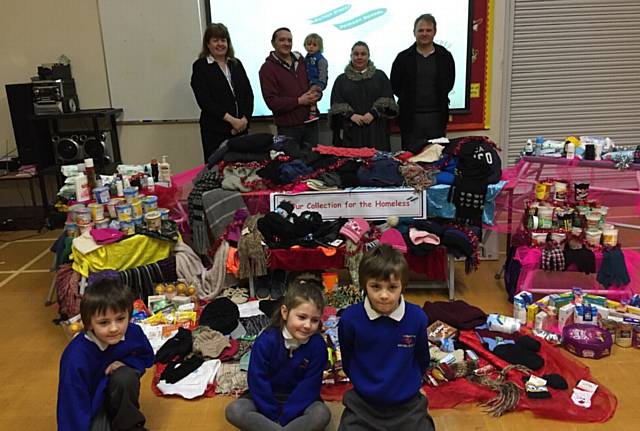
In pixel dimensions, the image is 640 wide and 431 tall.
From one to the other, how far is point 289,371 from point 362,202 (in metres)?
1.67

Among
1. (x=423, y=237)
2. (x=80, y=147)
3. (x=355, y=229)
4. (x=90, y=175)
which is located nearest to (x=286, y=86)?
(x=355, y=229)

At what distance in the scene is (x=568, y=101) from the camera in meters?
5.22

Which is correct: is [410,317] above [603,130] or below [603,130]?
below

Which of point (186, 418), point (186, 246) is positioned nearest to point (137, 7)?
point (186, 246)

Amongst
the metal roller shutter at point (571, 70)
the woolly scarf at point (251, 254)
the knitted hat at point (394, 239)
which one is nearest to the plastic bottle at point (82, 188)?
the woolly scarf at point (251, 254)

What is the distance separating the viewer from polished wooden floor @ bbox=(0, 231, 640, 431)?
8.16 ft

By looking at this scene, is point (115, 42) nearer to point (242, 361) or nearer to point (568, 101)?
point (242, 361)

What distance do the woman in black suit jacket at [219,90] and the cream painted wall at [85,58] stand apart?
62 centimetres

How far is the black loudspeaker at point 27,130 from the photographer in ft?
16.4

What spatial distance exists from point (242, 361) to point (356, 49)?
2.63 m

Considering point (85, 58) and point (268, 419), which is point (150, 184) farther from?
point (268, 419)

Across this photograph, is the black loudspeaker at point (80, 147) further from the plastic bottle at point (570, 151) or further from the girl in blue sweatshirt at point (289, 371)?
the plastic bottle at point (570, 151)

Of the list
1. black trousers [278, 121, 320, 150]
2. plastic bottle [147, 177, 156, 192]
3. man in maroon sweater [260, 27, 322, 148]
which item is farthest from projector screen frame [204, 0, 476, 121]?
plastic bottle [147, 177, 156, 192]

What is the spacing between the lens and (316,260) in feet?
11.6
